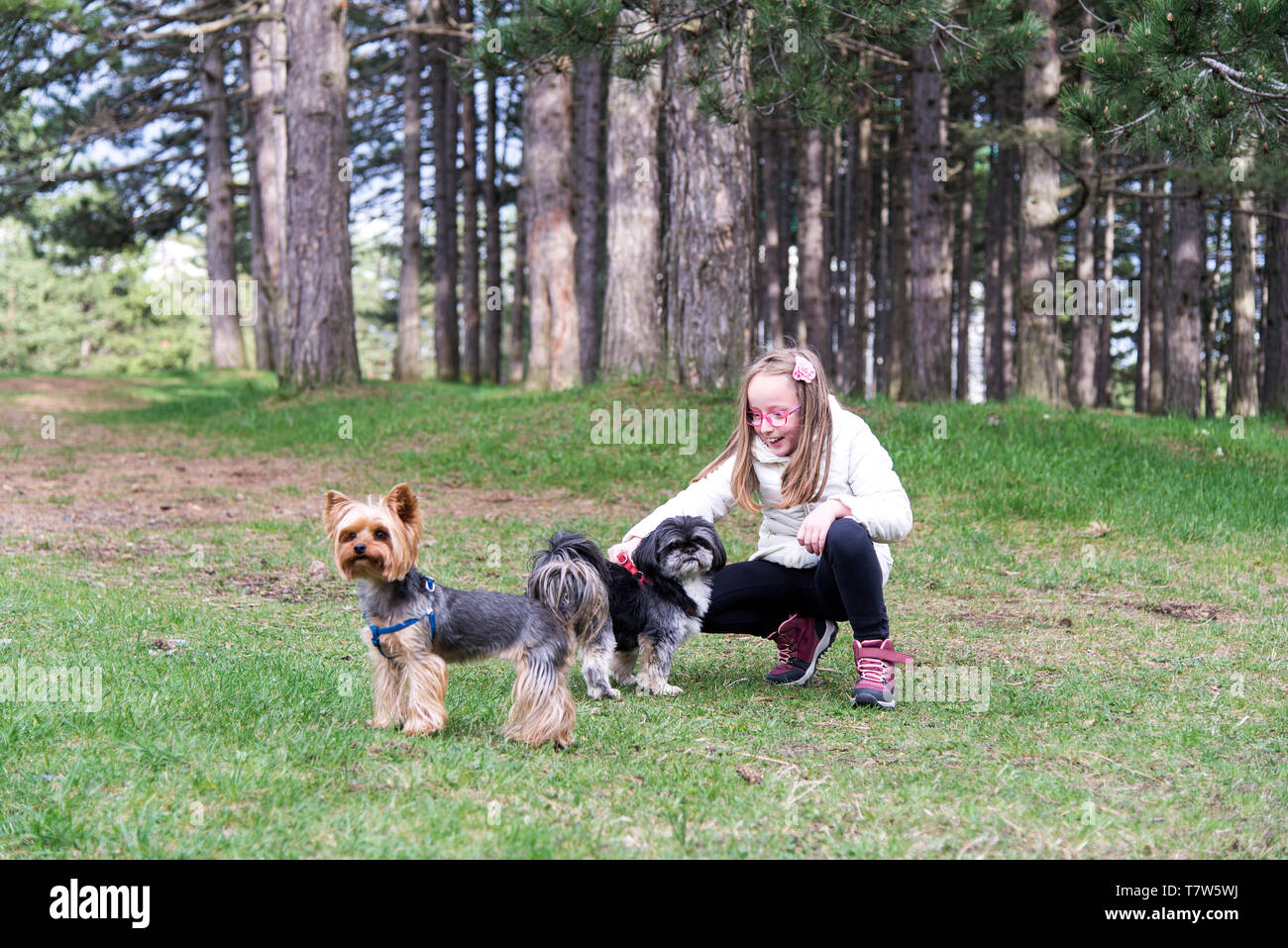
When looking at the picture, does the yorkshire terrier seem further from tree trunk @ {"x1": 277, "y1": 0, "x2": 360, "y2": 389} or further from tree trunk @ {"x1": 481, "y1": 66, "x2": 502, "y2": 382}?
tree trunk @ {"x1": 481, "y1": 66, "x2": 502, "y2": 382}

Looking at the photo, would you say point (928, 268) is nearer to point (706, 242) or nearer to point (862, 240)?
point (706, 242)

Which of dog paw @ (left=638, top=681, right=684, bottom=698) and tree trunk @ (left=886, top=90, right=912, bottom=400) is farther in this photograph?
tree trunk @ (left=886, top=90, right=912, bottom=400)

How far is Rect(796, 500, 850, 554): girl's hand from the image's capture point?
204 inches

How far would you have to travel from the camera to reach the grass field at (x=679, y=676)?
11.5ft

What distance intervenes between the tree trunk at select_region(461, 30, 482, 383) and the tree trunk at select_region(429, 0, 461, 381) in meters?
0.35

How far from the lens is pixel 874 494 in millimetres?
5340

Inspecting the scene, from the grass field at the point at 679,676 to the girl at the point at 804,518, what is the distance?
30 centimetres

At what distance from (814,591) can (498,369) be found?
23739 millimetres

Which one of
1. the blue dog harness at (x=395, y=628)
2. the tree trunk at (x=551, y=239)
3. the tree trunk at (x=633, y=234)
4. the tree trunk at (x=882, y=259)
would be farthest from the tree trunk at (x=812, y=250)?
the blue dog harness at (x=395, y=628)

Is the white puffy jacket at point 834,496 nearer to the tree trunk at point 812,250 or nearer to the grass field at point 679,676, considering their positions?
the grass field at point 679,676

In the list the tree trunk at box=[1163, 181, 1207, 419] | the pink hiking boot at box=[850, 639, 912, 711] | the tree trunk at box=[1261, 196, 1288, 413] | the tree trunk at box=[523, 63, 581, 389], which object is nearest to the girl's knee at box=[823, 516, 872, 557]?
the pink hiking boot at box=[850, 639, 912, 711]

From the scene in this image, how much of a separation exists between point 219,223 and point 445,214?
17.4 feet

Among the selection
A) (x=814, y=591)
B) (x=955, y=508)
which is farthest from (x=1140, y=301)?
(x=814, y=591)
